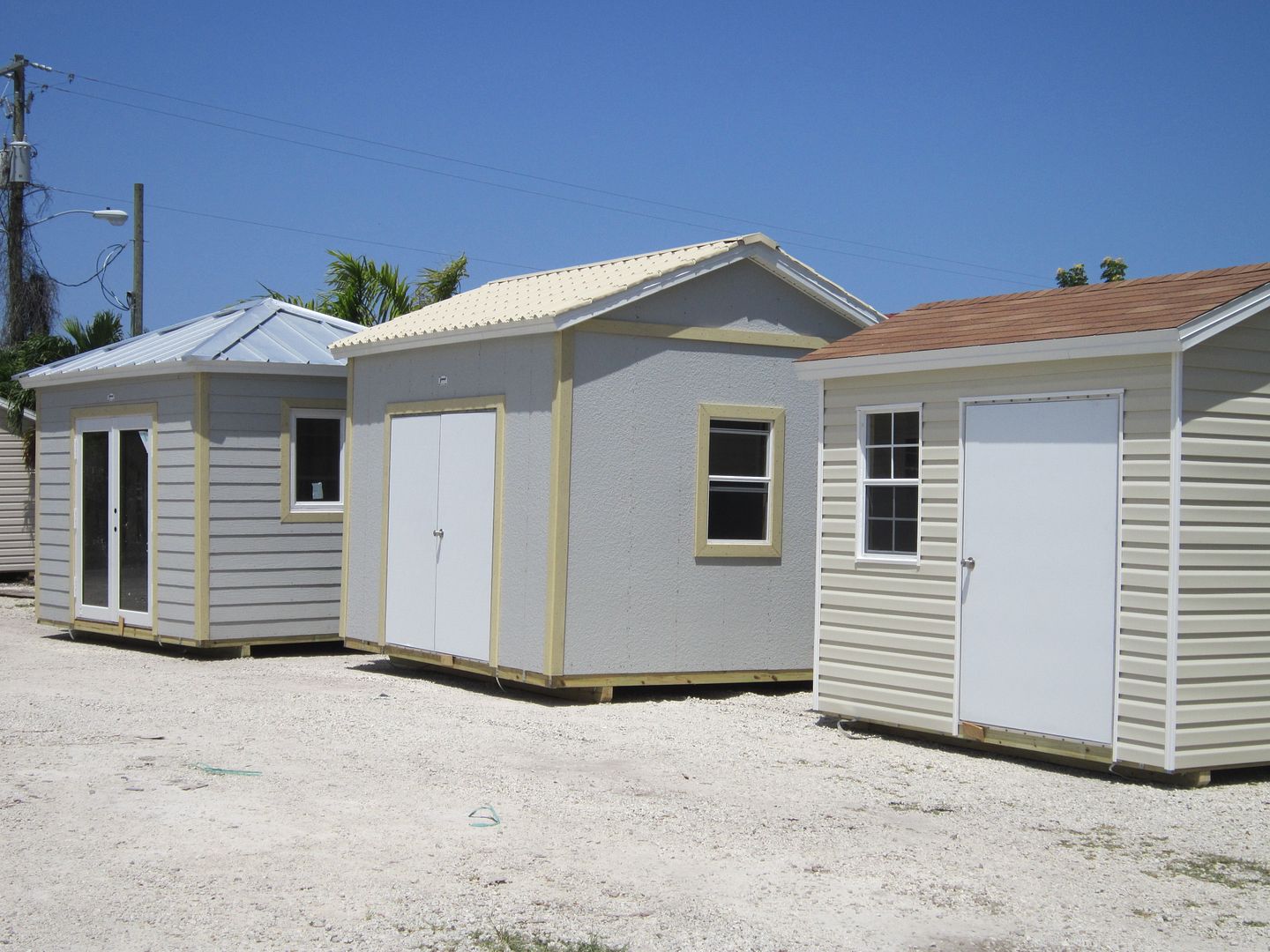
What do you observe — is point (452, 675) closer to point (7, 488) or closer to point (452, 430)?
point (452, 430)

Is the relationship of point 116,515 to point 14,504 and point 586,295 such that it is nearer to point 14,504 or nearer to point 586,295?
point 586,295

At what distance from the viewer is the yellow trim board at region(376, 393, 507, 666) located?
1088 centimetres

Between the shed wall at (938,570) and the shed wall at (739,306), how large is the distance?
179 cm

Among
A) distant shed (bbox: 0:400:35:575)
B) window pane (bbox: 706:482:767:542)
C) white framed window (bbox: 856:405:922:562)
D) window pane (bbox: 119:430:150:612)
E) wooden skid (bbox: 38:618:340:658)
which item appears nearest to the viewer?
white framed window (bbox: 856:405:922:562)

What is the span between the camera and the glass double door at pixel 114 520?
44.5 ft

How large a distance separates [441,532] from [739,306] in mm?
3185

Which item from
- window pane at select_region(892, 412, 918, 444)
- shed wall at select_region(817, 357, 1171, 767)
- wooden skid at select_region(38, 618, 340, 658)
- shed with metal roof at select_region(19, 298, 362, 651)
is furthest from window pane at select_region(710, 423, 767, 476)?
wooden skid at select_region(38, 618, 340, 658)

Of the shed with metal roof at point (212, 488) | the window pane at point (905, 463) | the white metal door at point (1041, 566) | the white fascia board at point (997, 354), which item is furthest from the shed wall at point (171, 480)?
the white metal door at point (1041, 566)

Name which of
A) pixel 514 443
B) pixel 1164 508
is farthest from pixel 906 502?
pixel 514 443

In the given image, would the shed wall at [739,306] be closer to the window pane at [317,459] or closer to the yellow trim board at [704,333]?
the yellow trim board at [704,333]

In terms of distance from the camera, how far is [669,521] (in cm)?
1088

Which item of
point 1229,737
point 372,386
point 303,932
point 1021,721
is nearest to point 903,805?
point 1021,721

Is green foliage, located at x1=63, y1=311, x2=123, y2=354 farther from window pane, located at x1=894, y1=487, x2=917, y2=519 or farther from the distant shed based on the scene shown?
window pane, located at x1=894, y1=487, x2=917, y2=519

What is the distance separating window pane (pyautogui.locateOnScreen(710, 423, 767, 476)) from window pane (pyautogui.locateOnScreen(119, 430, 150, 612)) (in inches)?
238
